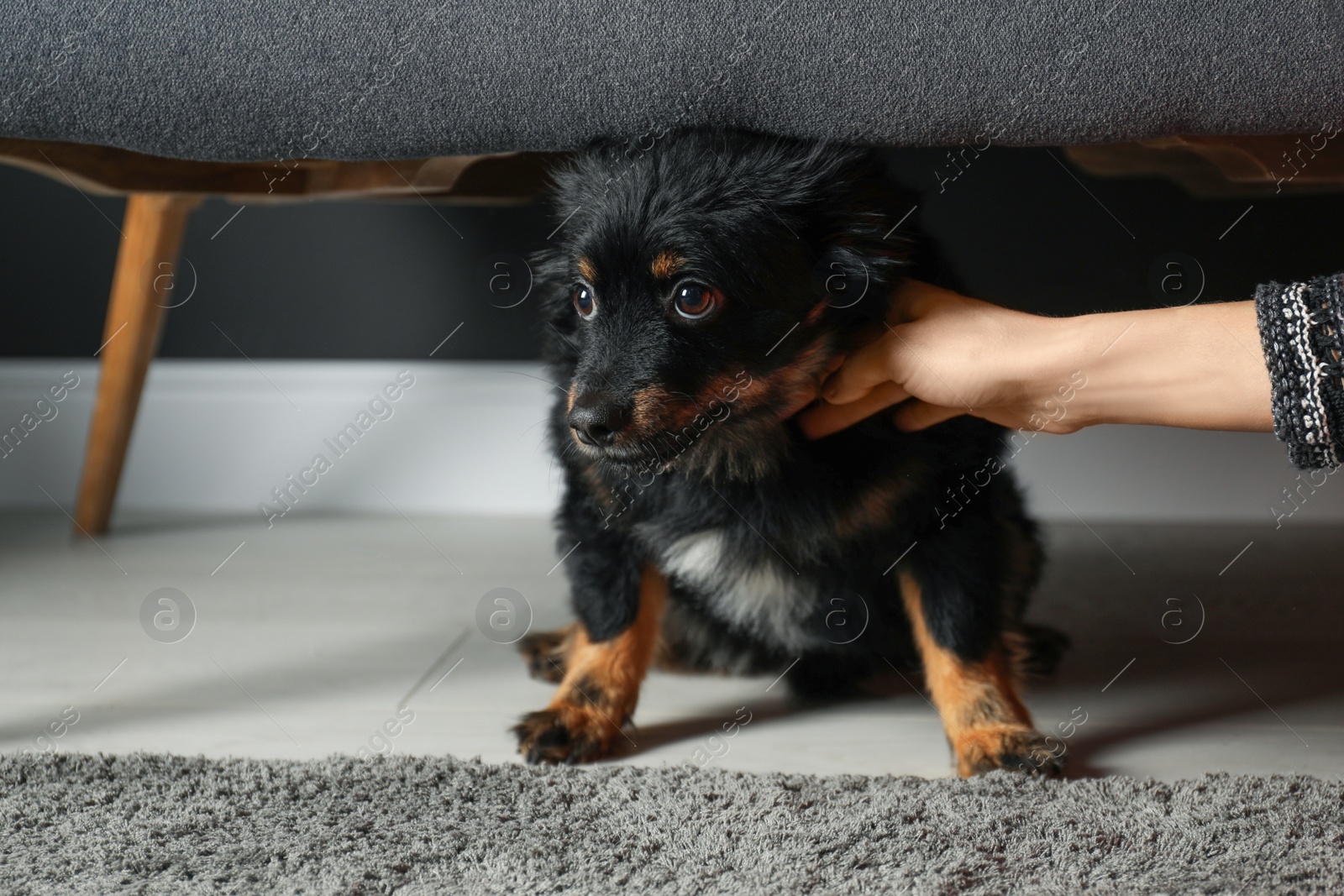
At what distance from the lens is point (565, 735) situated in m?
1.42

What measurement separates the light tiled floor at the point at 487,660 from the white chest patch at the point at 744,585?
0.44 ft

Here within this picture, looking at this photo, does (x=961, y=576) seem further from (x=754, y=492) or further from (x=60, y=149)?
(x=60, y=149)

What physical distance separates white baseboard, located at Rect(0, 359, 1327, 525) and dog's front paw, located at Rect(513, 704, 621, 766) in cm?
121

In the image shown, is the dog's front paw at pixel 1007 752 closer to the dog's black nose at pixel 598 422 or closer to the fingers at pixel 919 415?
the fingers at pixel 919 415

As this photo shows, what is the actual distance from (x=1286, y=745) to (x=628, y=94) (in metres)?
1.11

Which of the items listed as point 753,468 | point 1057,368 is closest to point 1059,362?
point 1057,368

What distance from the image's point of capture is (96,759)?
1266 millimetres

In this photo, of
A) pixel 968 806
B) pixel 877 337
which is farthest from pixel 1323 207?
pixel 968 806

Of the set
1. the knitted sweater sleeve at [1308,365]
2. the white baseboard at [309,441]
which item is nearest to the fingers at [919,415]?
the knitted sweater sleeve at [1308,365]

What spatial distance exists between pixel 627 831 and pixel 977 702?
0.51 m

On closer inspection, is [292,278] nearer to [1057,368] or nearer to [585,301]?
[585,301]

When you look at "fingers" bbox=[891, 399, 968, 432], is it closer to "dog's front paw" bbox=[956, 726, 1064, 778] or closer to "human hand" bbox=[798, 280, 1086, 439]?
"human hand" bbox=[798, 280, 1086, 439]

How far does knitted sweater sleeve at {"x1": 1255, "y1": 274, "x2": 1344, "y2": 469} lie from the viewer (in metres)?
1.07

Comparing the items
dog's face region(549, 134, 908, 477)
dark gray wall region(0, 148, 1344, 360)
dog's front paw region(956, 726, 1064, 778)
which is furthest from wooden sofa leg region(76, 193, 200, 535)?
dog's front paw region(956, 726, 1064, 778)
